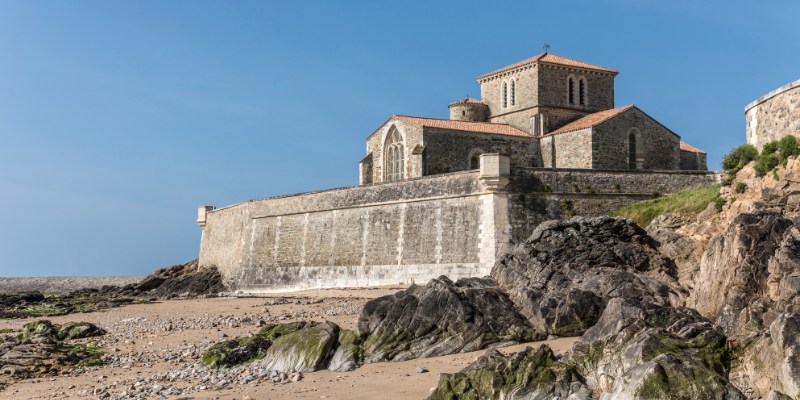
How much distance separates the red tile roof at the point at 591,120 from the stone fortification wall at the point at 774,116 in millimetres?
13298

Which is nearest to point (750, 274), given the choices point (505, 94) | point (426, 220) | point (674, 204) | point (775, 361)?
point (775, 361)

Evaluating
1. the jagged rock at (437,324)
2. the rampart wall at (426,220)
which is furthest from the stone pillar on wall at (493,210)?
the jagged rock at (437,324)

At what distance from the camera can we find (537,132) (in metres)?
38.5

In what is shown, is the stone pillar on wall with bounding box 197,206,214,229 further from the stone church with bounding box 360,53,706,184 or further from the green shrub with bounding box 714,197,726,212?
the green shrub with bounding box 714,197,726,212

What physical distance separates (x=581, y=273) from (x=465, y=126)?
60.1 ft

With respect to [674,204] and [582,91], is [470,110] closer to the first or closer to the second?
[582,91]

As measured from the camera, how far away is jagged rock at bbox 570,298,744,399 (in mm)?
9445

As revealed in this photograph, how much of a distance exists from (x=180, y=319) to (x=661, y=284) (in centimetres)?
1459

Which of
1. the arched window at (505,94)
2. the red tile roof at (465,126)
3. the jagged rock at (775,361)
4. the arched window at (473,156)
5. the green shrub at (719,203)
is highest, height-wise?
the arched window at (505,94)

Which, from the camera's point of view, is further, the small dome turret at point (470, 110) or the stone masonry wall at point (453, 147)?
the small dome turret at point (470, 110)

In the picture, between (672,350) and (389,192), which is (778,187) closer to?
(672,350)

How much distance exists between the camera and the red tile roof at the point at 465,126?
36.4 metres

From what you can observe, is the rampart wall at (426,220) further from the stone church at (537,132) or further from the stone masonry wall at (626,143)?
the stone masonry wall at (626,143)

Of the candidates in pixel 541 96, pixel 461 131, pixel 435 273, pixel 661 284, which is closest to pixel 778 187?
pixel 661 284
